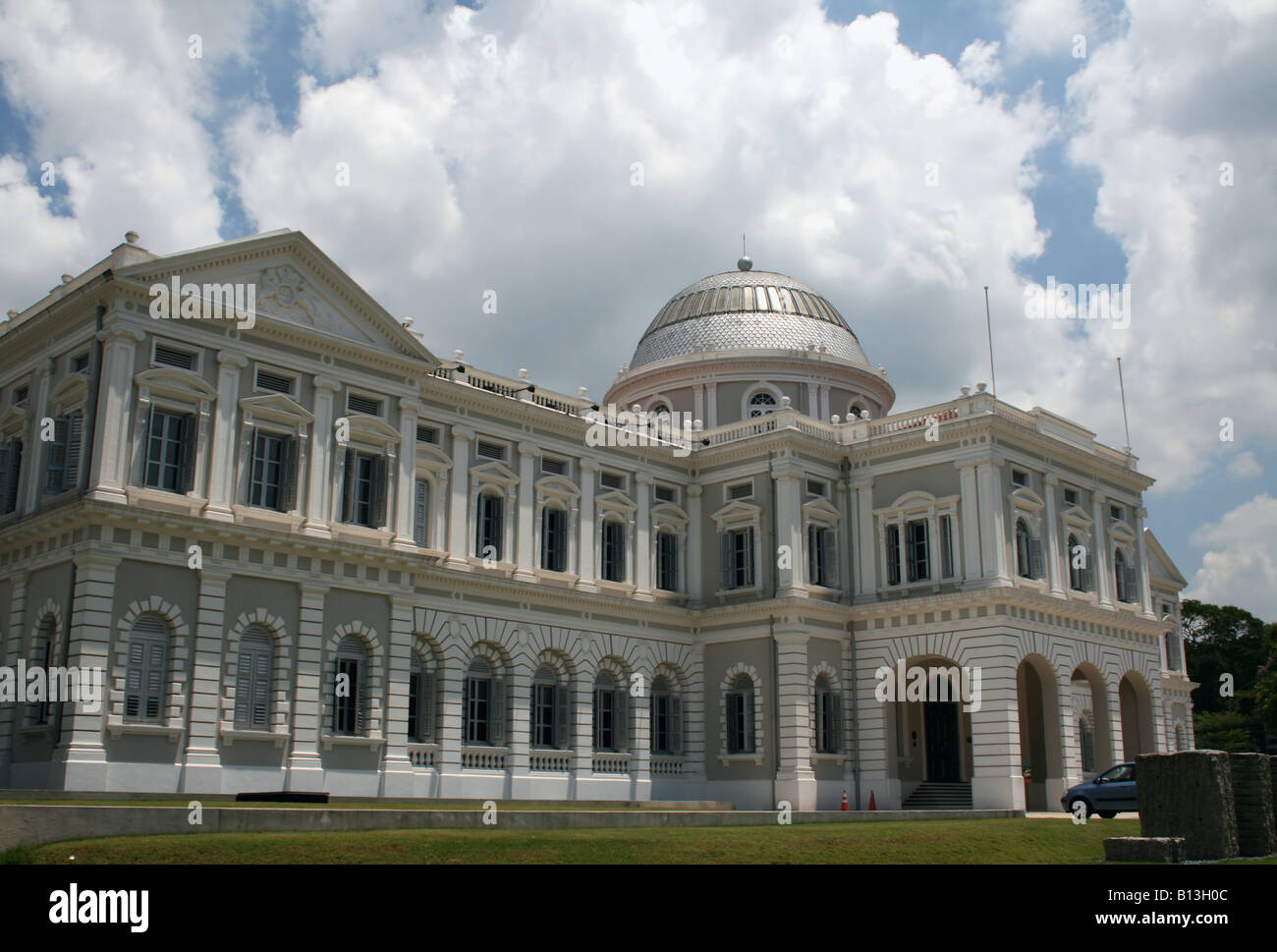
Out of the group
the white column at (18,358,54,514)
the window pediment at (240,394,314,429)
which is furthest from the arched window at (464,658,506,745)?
the white column at (18,358,54,514)

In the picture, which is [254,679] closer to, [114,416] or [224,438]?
[224,438]

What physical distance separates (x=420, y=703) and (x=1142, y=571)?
27301 millimetres

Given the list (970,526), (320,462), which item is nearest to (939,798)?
(970,526)

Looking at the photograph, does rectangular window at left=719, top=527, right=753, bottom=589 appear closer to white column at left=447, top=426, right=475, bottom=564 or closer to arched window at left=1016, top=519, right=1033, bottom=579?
arched window at left=1016, top=519, right=1033, bottom=579

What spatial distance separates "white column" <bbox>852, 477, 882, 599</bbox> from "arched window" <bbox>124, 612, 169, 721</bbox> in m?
23.1

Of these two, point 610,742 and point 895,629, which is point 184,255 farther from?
point 895,629

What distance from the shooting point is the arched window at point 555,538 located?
40.1 metres

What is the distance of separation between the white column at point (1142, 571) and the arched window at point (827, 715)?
1259 cm

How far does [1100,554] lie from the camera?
147ft

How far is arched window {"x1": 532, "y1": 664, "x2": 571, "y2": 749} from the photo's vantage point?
38.8 meters

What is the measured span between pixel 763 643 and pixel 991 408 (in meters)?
10.5

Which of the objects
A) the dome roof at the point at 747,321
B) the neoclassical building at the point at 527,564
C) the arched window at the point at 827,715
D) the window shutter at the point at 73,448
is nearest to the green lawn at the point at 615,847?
the neoclassical building at the point at 527,564

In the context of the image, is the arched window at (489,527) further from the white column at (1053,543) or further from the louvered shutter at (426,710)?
the white column at (1053,543)
